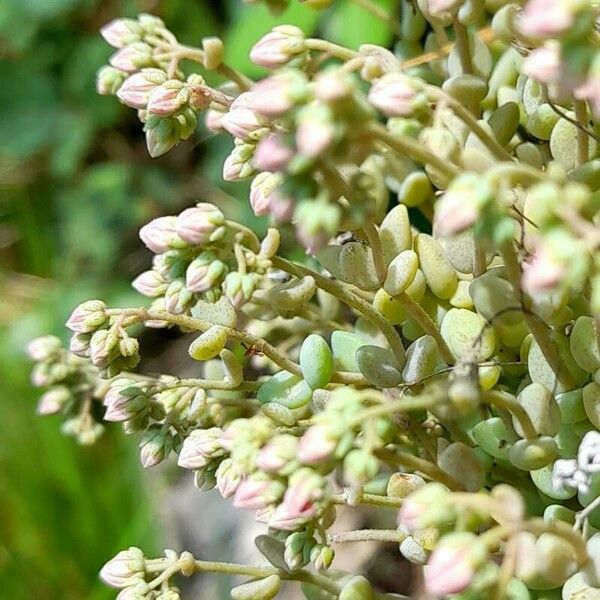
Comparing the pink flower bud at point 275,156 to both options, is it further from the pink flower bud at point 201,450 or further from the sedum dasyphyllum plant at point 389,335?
the pink flower bud at point 201,450

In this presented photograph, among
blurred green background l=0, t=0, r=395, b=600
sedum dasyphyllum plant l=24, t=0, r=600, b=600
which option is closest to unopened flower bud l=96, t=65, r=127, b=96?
sedum dasyphyllum plant l=24, t=0, r=600, b=600

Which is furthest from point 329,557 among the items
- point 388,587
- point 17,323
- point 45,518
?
point 17,323

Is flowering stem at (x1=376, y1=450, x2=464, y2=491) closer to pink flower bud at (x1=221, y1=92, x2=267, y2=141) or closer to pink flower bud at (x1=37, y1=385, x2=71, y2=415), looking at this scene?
pink flower bud at (x1=221, y1=92, x2=267, y2=141)

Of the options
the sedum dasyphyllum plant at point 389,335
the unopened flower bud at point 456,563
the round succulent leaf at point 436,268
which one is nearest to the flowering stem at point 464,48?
the sedum dasyphyllum plant at point 389,335

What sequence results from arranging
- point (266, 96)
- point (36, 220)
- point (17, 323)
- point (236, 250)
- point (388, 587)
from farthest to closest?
point (36, 220) → point (17, 323) → point (388, 587) → point (236, 250) → point (266, 96)

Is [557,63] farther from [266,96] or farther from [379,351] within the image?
[379,351]

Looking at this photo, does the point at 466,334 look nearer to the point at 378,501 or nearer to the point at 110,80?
the point at 378,501

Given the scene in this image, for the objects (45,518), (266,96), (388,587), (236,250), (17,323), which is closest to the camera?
(266,96)

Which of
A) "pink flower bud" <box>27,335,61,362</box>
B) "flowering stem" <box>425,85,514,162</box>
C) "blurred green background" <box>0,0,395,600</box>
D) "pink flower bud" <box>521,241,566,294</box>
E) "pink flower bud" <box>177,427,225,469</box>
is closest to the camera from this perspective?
"pink flower bud" <box>521,241,566,294</box>
